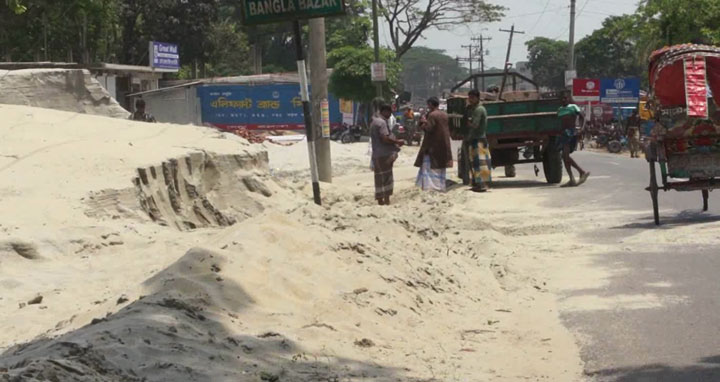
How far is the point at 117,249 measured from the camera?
9375 millimetres

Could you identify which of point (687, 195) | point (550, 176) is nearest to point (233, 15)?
point (550, 176)

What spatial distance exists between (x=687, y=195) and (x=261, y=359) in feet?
38.5

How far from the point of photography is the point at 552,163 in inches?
816

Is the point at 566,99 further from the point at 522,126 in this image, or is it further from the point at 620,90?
the point at 620,90

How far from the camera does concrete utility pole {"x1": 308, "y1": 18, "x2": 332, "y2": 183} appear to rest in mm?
18156

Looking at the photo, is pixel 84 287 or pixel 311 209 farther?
pixel 311 209

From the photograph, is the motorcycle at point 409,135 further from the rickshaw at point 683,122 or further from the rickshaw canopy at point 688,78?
the rickshaw canopy at point 688,78


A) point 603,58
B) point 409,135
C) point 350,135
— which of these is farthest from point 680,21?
point 603,58

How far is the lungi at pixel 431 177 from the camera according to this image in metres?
17.6

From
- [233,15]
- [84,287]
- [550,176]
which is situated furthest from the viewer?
[233,15]

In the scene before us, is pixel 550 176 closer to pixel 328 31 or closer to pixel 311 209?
pixel 311 209

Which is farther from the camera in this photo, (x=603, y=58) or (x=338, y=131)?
(x=603, y=58)

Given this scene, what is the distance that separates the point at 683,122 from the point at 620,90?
43.2 m

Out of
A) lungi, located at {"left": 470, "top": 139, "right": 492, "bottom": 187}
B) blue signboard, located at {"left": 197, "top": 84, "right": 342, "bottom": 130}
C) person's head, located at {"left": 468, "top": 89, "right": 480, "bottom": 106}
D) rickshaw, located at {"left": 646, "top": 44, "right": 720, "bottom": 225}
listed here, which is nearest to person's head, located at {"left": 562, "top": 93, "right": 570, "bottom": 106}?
lungi, located at {"left": 470, "top": 139, "right": 492, "bottom": 187}
